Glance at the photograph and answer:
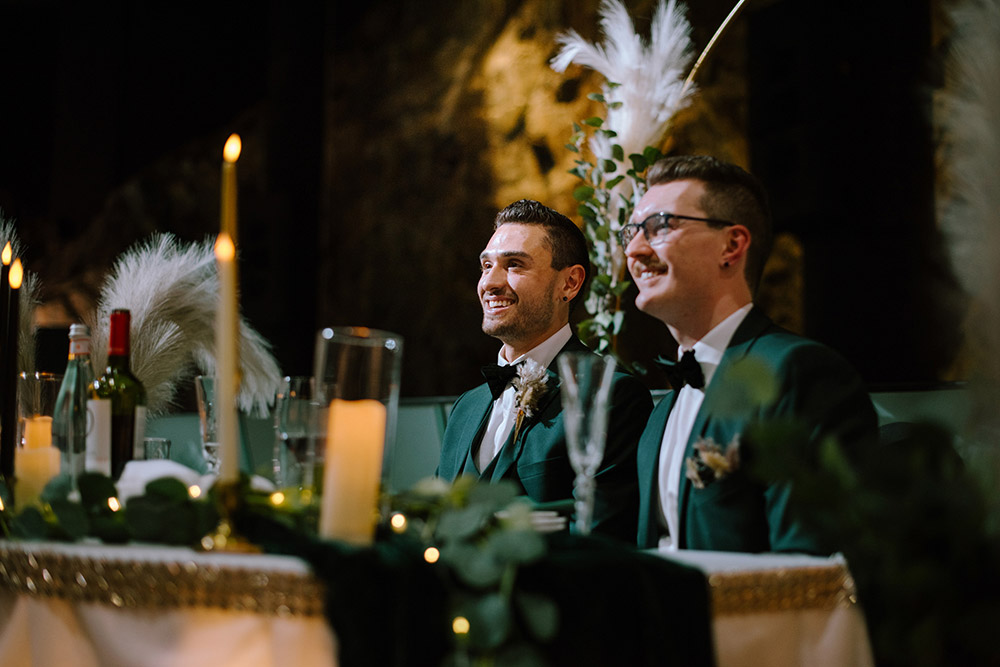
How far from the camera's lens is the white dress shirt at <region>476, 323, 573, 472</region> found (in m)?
2.45

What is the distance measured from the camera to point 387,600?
0.97m

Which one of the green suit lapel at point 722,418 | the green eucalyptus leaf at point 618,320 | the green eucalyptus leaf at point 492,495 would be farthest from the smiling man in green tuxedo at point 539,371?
the green eucalyptus leaf at point 492,495

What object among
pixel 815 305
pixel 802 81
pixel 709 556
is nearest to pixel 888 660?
pixel 709 556

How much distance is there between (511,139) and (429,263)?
880mm

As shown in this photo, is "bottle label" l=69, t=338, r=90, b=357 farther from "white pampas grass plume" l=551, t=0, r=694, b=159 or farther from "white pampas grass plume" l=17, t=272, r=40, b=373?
"white pampas grass plume" l=551, t=0, r=694, b=159

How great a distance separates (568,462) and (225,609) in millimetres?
1250

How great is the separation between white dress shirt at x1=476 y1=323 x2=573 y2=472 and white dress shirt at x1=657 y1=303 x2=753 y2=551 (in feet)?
2.07

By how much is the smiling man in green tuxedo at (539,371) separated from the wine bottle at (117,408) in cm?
90

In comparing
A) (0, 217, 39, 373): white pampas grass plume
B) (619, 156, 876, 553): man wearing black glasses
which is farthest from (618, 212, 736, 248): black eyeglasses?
(0, 217, 39, 373): white pampas grass plume

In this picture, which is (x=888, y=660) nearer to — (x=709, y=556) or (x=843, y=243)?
(x=709, y=556)

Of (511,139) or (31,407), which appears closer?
(31,407)

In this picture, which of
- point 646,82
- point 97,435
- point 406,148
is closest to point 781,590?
point 97,435

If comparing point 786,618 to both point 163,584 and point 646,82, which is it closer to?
point 163,584

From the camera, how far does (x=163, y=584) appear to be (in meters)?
1.06
